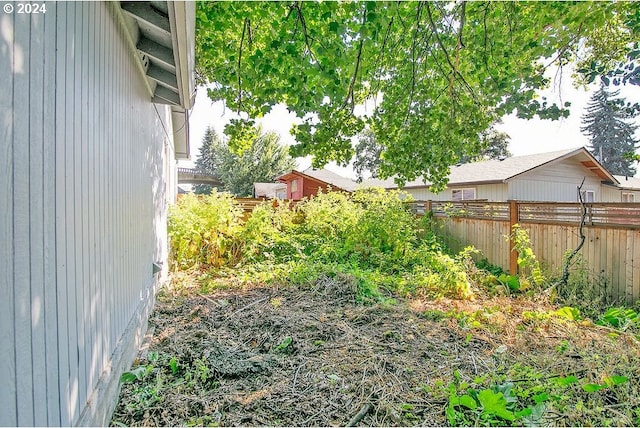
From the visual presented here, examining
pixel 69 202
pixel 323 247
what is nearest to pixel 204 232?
pixel 323 247

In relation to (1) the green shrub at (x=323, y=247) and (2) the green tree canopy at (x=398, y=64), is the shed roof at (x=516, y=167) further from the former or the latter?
(2) the green tree canopy at (x=398, y=64)

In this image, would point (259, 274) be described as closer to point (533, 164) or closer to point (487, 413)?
point (487, 413)

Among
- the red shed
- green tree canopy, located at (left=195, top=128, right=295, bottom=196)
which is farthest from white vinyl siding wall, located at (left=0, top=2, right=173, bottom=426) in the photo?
green tree canopy, located at (left=195, top=128, right=295, bottom=196)

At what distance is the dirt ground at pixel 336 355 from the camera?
2.11m

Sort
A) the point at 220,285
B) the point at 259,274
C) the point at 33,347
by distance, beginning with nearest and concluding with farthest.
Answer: the point at 33,347
the point at 220,285
the point at 259,274

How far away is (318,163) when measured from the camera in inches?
178

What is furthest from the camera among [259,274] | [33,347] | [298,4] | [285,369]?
[259,274]

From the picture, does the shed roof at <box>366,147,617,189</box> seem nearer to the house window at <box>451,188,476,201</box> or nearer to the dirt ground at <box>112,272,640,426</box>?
the house window at <box>451,188,476,201</box>

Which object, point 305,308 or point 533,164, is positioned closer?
point 305,308

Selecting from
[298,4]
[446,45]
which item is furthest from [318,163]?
[446,45]

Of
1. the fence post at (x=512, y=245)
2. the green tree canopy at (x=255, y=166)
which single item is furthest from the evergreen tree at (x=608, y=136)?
the fence post at (x=512, y=245)

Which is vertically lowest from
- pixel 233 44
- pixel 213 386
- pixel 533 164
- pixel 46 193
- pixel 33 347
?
pixel 213 386

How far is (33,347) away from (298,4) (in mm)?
3207

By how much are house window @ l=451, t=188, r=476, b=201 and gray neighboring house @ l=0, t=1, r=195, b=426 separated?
12.0 metres
